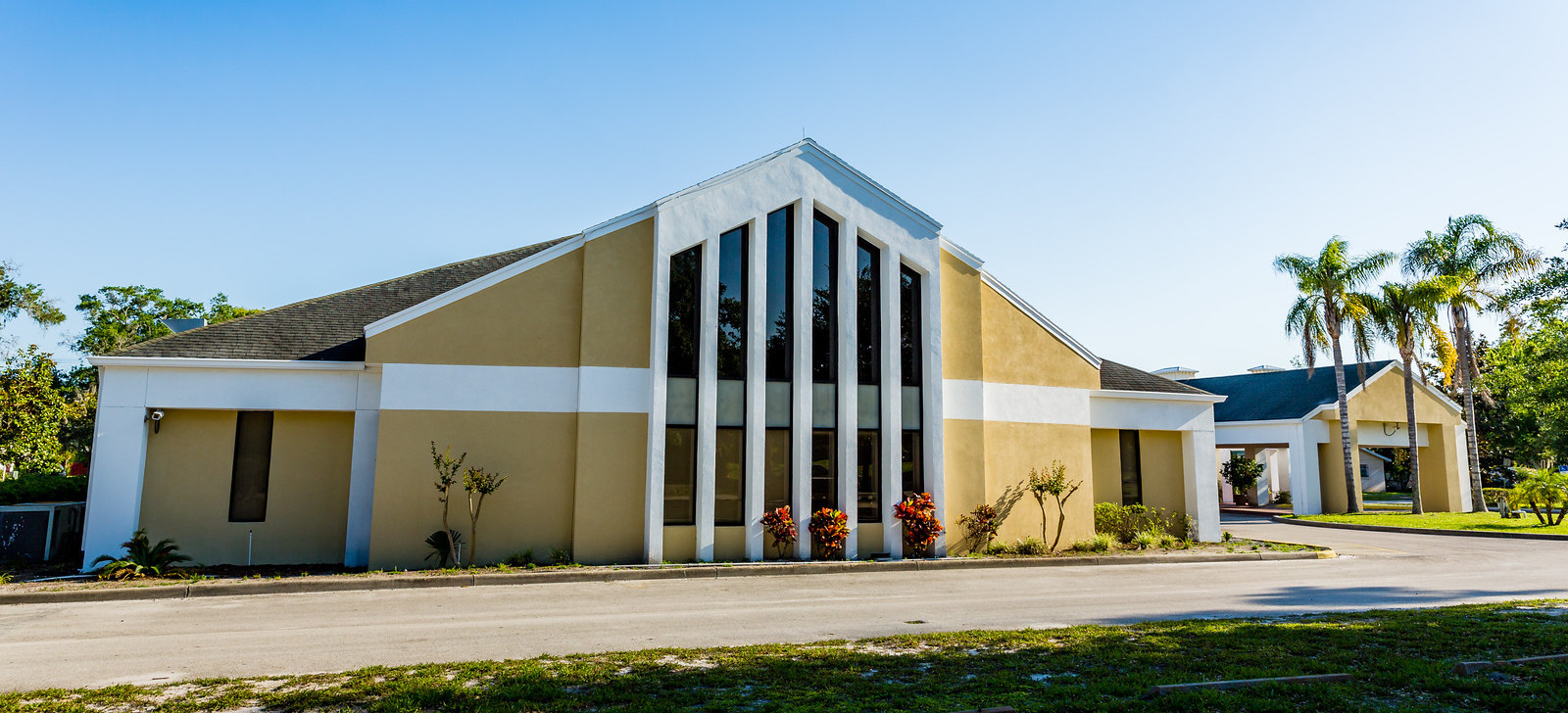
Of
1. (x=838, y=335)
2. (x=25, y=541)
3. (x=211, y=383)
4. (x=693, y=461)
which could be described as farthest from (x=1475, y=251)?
(x=25, y=541)

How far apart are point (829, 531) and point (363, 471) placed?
856cm

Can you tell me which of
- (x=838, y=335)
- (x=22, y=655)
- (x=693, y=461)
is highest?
(x=838, y=335)

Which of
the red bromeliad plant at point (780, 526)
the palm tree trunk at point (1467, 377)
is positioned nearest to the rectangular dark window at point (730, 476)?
the red bromeliad plant at point (780, 526)

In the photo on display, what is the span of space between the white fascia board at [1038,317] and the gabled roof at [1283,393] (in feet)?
54.4

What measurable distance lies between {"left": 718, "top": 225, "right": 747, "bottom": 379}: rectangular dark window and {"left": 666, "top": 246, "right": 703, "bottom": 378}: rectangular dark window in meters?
0.45

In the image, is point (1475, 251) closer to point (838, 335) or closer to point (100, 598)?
point (838, 335)

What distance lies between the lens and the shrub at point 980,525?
17.5m

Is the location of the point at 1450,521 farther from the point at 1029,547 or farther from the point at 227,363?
the point at 227,363

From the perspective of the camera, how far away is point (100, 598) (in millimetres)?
12180

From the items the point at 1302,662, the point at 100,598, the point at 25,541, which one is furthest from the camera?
the point at 25,541

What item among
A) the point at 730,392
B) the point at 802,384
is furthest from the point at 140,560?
the point at 802,384

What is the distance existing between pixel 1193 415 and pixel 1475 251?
699 inches

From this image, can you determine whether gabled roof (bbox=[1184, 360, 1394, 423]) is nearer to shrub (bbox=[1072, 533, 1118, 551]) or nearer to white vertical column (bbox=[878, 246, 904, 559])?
shrub (bbox=[1072, 533, 1118, 551])

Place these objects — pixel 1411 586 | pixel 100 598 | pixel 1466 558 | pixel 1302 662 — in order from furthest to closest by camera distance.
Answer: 1. pixel 1466 558
2. pixel 1411 586
3. pixel 100 598
4. pixel 1302 662
